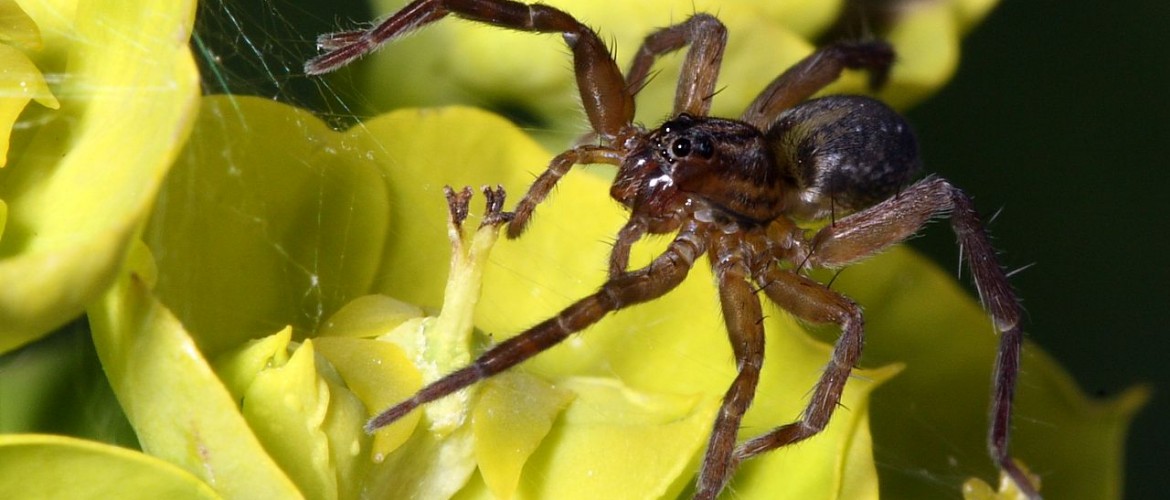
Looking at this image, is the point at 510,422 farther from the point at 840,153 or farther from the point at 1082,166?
the point at 1082,166

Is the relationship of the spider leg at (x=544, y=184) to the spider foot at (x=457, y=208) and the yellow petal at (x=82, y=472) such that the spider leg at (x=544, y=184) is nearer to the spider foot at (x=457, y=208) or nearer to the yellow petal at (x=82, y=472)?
the spider foot at (x=457, y=208)

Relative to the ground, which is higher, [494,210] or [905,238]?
[494,210]

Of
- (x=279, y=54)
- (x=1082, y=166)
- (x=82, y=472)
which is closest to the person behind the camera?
(x=82, y=472)

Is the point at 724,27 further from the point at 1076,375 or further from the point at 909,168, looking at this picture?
the point at 1076,375

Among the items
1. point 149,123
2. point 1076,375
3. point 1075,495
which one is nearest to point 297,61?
point 149,123

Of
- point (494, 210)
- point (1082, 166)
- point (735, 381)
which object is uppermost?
point (494, 210)

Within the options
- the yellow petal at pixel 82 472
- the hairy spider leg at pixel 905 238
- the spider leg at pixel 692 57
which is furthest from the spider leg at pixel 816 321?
the yellow petal at pixel 82 472

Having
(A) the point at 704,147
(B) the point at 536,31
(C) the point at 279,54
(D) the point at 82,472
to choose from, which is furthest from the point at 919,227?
(D) the point at 82,472

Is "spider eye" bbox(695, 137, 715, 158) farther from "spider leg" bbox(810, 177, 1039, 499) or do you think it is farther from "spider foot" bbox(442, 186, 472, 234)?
"spider foot" bbox(442, 186, 472, 234)
